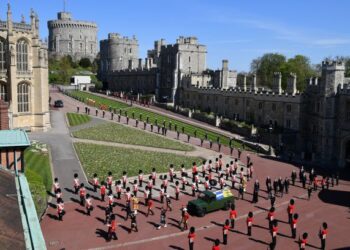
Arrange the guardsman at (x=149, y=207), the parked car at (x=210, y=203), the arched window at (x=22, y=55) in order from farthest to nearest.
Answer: the arched window at (x=22, y=55) → the parked car at (x=210, y=203) → the guardsman at (x=149, y=207)

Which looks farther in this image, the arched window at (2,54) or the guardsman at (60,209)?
the arched window at (2,54)

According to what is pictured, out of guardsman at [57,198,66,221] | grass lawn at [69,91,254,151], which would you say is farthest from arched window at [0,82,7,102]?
guardsman at [57,198,66,221]

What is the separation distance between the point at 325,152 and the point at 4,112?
32.8 meters

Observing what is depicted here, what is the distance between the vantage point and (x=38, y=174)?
28.9 m

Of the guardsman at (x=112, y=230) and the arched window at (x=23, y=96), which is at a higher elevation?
the arched window at (x=23, y=96)

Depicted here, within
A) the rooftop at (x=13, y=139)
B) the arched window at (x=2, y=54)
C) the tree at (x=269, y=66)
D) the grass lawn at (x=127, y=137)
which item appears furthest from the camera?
the tree at (x=269, y=66)

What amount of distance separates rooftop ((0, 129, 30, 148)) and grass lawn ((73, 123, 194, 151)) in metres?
30.4

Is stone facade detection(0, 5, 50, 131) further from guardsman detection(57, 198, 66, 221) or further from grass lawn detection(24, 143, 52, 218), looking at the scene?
guardsman detection(57, 198, 66, 221)

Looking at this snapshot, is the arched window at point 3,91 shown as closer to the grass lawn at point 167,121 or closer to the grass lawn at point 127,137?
the grass lawn at point 127,137

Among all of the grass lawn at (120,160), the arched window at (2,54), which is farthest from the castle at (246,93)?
the arched window at (2,54)

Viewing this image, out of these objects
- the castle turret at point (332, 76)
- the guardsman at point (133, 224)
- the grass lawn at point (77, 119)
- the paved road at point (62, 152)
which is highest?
the castle turret at point (332, 76)

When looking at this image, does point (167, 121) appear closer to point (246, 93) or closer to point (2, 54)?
point (246, 93)

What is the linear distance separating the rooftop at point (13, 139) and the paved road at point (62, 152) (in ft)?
43.6

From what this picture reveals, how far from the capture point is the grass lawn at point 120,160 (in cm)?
3350
